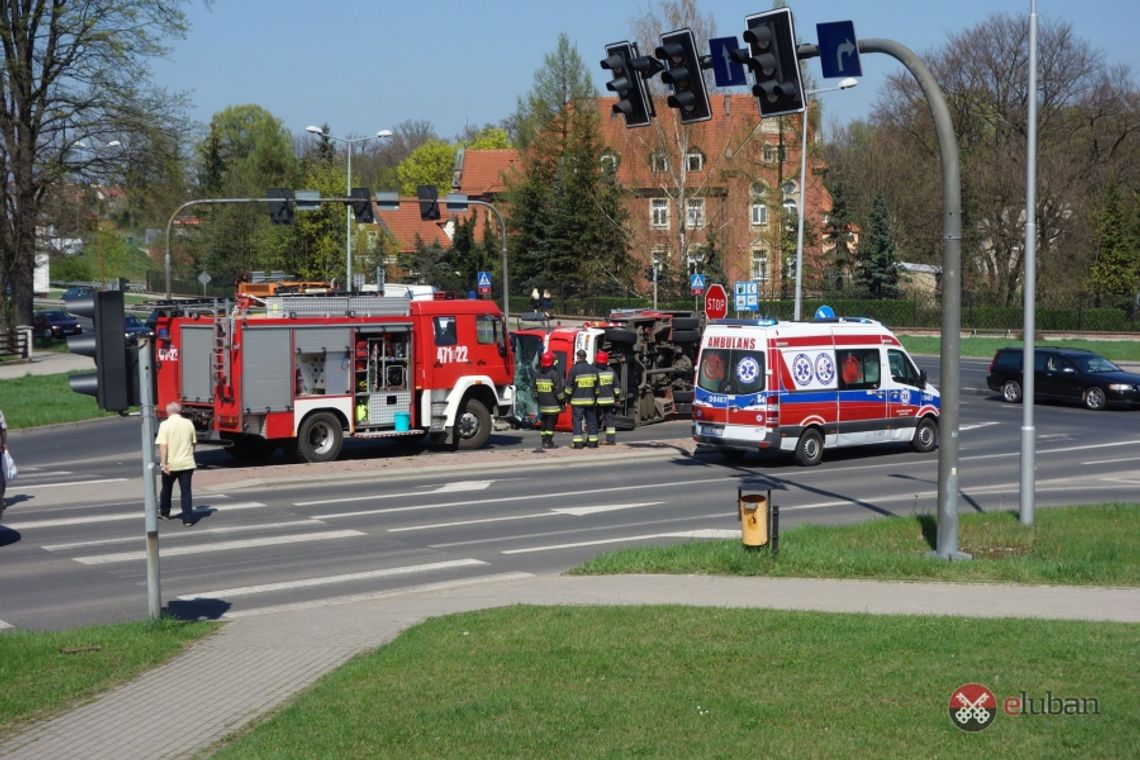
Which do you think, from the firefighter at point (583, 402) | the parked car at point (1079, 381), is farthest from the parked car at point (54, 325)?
the parked car at point (1079, 381)

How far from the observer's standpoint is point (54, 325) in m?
67.8

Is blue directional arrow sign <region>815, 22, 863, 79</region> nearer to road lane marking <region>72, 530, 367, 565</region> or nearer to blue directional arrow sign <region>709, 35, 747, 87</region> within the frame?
blue directional arrow sign <region>709, 35, 747, 87</region>

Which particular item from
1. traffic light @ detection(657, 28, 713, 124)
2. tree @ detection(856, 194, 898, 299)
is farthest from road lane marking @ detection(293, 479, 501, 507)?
tree @ detection(856, 194, 898, 299)

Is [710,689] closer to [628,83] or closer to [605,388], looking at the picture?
[628,83]

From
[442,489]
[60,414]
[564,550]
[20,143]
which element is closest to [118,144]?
[20,143]

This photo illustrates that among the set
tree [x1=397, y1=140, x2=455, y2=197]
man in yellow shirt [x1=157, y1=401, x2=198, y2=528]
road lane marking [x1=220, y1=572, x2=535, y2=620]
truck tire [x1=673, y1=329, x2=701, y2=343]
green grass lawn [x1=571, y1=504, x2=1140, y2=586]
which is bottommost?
road lane marking [x1=220, y1=572, x2=535, y2=620]

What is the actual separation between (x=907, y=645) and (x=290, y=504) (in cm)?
1218

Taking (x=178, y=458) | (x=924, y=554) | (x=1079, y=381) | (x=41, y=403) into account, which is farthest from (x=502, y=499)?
(x=1079, y=381)

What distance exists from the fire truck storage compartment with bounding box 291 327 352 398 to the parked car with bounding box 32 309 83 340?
42386 millimetres

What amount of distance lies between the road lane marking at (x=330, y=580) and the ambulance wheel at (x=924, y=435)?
13.5 metres

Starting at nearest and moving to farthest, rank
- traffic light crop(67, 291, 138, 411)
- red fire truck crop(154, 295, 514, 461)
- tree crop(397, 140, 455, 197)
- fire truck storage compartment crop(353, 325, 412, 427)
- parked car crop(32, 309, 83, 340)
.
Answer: traffic light crop(67, 291, 138, 411) < red fire truck crop(154, 295, 514, 461) < fire truck storage compartment crop(353, 325, 412, 427) < parked car crop(32, 309, 83, 340) < tree crop(397, 140, 455, 197)

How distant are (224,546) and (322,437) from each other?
8172 millimetres

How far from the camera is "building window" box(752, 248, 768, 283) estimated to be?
67656 millimetres

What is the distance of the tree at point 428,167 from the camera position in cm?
12956
